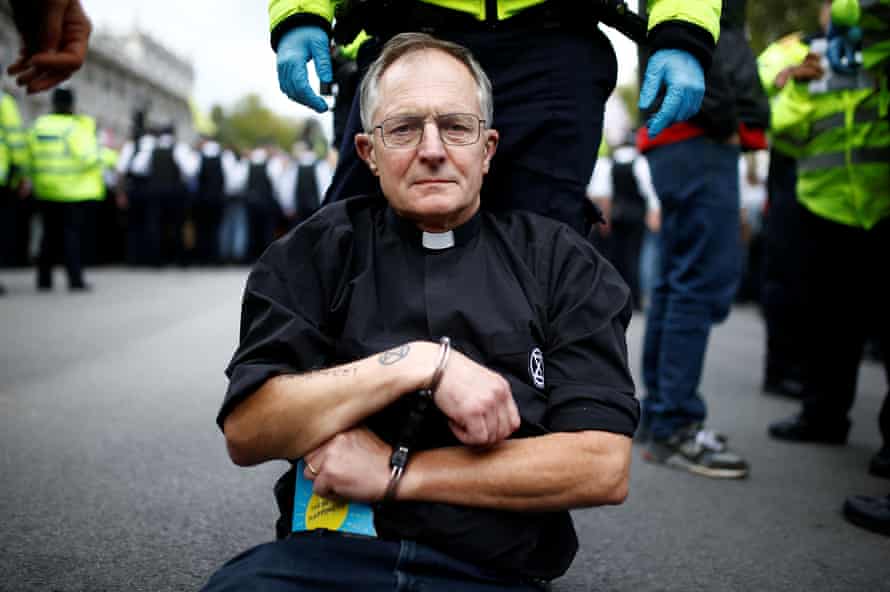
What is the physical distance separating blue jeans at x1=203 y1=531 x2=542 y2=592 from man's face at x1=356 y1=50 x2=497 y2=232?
0.66 metres

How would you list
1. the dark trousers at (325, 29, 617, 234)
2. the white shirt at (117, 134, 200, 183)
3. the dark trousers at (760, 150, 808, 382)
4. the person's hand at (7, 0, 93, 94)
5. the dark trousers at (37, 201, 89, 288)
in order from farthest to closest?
the white shirt at (117, 134, 200, 183) → the dark trousers at (37, 201, 89, 288) → the dark trousers at (760, 150, 808, 382) → the person's hand at (7, 0, 93, 94) → the dark trousers at (325, 29, 617, 234)

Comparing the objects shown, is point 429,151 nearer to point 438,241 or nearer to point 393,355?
point 438,241

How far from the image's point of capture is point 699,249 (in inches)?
118

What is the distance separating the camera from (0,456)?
2715 millimetres

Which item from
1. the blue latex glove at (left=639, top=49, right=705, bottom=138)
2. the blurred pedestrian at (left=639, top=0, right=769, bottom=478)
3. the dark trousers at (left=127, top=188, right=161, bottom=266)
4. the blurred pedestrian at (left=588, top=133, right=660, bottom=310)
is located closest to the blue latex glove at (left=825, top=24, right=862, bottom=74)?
the blurred pedestrian at (left=639, top=0, right=769, bottom=478)

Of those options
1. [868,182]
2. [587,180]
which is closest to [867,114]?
[868,182]

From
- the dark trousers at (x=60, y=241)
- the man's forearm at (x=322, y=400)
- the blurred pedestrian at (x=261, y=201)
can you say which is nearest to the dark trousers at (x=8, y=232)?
the dark trousers at (x=60, y=241)

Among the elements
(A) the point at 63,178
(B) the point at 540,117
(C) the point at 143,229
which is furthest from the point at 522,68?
(C) the point at 143,229

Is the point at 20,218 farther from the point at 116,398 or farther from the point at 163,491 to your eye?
the point at 163,491

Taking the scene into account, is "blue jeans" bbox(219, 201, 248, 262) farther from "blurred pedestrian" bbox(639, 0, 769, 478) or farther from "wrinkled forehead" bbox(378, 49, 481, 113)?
"wrinkled forehead" bbox(378, 49, 481, 113)

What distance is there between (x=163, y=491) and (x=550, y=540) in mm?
1417

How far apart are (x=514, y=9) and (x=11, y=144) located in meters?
8.08

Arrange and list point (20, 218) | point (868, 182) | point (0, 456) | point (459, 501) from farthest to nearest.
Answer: point (20, 218), point (868, 182), point (0, 456), point (459, 501)

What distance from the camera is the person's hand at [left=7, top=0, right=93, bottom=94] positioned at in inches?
97.9
